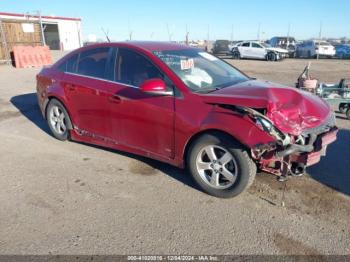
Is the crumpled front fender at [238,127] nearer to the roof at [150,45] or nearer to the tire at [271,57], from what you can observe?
the roof at [150,45]

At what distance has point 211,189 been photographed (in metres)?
3.67

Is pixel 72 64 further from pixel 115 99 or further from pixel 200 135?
pixel 200 135

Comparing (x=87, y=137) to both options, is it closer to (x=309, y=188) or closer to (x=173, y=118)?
(x=173, y=118)

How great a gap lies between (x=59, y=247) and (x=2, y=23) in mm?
20832

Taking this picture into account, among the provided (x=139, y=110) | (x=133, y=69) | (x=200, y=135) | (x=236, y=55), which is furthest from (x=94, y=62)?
(x=236, y=55)

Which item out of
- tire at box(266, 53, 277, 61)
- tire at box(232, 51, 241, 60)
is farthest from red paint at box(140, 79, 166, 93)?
tire at box(232, 51, 241, 60)

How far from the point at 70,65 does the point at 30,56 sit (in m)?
15.6

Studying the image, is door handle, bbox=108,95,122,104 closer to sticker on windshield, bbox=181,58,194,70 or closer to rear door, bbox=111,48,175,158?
rear door, bbox=111,48,175,158

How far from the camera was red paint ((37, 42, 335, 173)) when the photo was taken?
131 inches

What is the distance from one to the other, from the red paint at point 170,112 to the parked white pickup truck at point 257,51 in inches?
914

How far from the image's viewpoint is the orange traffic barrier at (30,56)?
60.4 ft

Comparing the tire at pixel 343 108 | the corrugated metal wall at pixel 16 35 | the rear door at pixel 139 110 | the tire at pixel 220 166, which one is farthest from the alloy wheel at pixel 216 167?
the corrugated metal wall at pixel 16 35

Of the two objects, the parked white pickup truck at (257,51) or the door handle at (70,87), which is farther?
the parked white pickup truck at (257,51)

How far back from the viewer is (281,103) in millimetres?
3420
